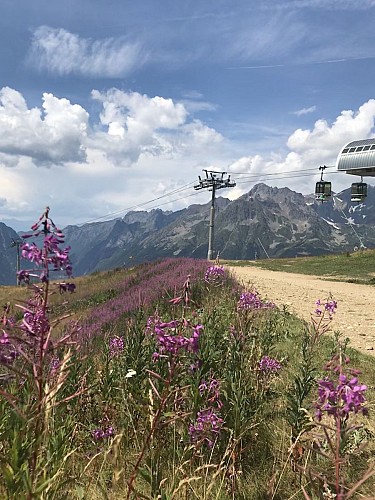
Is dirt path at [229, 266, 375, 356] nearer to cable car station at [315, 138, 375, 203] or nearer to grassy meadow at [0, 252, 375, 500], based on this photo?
grassy meadow at [0, 252, 375, 500]

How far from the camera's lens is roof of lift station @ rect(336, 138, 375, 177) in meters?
29.1

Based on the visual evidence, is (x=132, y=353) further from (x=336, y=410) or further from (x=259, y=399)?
(x=336, y=410)

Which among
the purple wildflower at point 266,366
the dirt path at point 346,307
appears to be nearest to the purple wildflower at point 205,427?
the purple wildflower at point 266,366

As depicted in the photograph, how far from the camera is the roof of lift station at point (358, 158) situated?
29.1 meters

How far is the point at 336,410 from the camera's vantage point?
1.95m

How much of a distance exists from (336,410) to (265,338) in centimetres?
510

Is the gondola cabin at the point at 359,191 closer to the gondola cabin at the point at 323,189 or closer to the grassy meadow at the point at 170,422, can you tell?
the gondola cabin at the point at 323,189

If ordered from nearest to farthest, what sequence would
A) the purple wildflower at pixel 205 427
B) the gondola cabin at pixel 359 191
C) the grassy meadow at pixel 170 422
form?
the grassy meadow at pixel 170 422 → the purple wildflower at pixel 205 427 → the gondola cabin at pixel 359 191

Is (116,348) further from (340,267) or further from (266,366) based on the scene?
(340,267)

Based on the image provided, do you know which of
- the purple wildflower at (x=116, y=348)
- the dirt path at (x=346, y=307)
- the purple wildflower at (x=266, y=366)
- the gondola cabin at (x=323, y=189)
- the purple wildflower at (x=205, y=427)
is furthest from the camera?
the gondola cabin at (x=323, y=189)

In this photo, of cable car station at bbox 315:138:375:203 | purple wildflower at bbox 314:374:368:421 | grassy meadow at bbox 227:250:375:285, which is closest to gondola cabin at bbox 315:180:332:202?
cable car station at bbox 315:138:375:203

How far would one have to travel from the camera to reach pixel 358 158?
2988cm

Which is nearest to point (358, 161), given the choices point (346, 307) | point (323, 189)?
point (323, 189)

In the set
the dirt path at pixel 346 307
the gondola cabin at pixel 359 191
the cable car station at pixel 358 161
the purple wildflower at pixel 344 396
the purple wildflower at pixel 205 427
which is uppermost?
the cable car station at pixel 358 161
